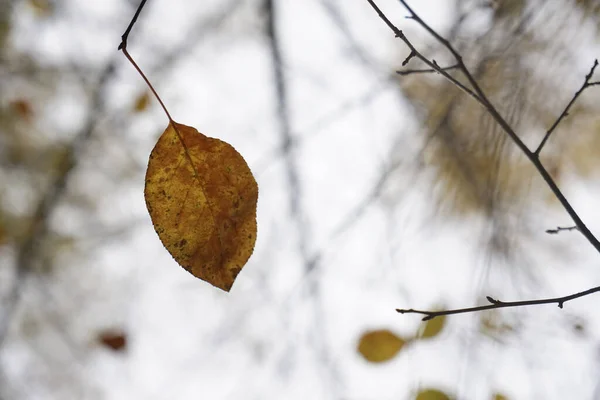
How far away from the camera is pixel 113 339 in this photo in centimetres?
135

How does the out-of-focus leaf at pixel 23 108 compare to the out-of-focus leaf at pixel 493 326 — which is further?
the out-of-focus leaf at pixel 23 108

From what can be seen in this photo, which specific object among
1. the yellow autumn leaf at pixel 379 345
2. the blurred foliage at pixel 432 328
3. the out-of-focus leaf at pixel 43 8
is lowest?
the yellow autumn leaf at pixel 379 345

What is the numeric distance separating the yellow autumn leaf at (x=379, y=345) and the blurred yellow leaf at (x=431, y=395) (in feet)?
0.39

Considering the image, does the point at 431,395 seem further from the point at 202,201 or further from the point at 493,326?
the point at 202,201

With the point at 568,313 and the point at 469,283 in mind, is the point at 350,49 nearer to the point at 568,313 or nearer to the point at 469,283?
the point at 469,283

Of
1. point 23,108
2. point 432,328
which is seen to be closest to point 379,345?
point 432,328

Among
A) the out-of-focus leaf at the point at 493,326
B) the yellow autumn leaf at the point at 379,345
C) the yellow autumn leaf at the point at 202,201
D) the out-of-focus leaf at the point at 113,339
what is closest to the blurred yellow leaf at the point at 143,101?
the out-of-focus leaf at the point at 113,339

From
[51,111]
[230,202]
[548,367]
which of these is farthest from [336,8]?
[548,367]

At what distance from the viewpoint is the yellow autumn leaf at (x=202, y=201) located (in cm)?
52

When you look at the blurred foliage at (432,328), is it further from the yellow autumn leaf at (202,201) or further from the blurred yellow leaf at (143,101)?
the blurred yellow leaf at (143,101)

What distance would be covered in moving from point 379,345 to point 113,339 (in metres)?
0.82

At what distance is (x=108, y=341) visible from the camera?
136 cm

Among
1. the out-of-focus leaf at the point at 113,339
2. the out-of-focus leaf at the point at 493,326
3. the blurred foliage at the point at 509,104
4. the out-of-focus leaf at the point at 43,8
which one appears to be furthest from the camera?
the out-of-focus leaf at the point at 113,339

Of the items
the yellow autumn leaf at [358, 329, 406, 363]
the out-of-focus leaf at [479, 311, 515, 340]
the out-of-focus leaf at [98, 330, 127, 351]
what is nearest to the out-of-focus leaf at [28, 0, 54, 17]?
the out-of-focus leaf at [98, 330, 127, 351]
